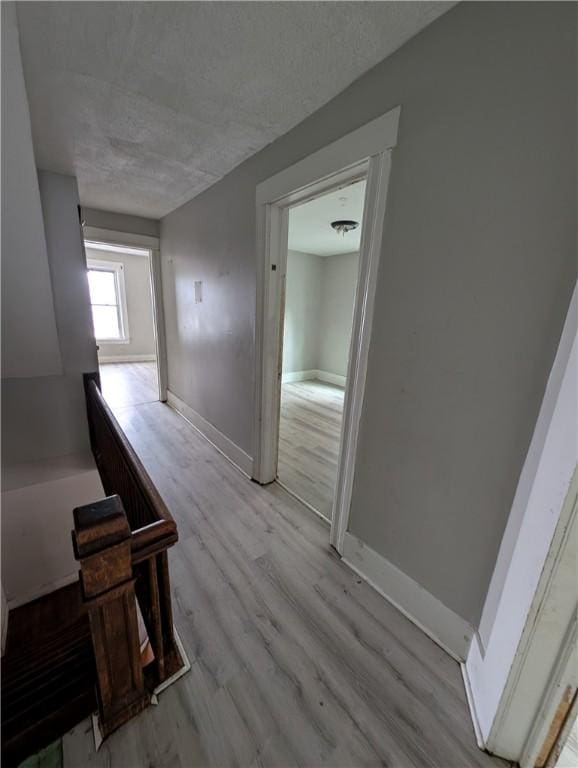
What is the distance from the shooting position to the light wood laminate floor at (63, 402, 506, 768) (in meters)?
0.92

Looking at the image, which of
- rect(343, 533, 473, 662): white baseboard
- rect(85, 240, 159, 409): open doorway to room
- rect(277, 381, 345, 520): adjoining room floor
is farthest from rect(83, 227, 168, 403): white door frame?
rect(343, 533, 473, 662): white baseboard

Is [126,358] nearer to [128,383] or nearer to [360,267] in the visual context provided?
[128,383]

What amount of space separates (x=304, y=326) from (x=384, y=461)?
4.37 metres

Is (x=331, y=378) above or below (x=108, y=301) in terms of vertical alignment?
below

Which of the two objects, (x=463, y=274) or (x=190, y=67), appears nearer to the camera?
(x=463, y=274)

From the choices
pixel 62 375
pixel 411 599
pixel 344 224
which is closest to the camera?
pixel 411 599

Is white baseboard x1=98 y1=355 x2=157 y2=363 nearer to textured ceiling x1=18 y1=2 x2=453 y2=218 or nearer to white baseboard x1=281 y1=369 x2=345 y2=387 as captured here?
white baseboard x1=281 y1=369 x2=345 y2=387

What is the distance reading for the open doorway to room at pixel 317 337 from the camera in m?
2.54

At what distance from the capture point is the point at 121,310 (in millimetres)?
6527

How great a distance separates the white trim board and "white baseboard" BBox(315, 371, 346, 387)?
11.9ft

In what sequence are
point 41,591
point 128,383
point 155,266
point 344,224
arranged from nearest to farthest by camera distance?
point 41,591, point 344,224, point 155,266, point 128,383

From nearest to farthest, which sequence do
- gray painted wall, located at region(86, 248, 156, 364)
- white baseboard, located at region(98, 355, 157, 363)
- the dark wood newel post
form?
the dark wood newel post, gray painted wall, located at region(86, 248, 156, 364), white baseboard, located at region(98, 355, 157, 363)

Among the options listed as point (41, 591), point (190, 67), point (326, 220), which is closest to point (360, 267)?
point (190, 67)

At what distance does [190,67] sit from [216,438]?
251cm
